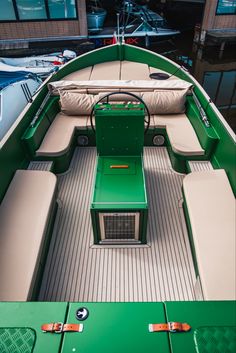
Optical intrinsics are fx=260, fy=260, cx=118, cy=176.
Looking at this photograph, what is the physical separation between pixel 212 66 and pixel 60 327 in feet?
32.7

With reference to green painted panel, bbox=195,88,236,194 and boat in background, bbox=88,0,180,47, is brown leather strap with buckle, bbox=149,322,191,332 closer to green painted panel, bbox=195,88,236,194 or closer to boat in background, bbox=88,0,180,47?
green painted panel, bbox=195,88,236,194

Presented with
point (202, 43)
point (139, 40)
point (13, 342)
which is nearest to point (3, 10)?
point (139, 40)

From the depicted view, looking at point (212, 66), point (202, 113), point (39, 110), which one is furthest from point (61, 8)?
point (202, 113)

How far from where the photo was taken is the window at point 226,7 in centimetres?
957

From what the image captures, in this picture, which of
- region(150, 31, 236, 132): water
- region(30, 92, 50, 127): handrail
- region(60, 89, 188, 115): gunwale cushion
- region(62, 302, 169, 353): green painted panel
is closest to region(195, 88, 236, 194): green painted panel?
region(60, 89, 188, 115): gunwale cushion

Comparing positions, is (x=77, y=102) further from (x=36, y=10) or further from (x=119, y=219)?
(x=36, y=10)

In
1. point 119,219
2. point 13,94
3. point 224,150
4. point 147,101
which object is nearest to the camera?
point 119,219

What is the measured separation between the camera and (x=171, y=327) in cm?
139

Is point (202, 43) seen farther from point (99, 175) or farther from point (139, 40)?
point (99, 175)

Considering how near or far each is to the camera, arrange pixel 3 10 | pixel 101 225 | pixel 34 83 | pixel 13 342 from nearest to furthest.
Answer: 1. pixel 13 342
2. pixel 101 225
3. pixel 34 83
4. pixel 3 10

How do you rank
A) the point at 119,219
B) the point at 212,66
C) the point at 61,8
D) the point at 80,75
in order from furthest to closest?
the point at 212,66 → the point at 61,8 → the point at 80,75 → the point at 119,219

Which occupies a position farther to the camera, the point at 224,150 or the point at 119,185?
the point at 224,150

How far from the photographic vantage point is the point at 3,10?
28.5 ft

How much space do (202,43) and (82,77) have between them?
8359 mm
